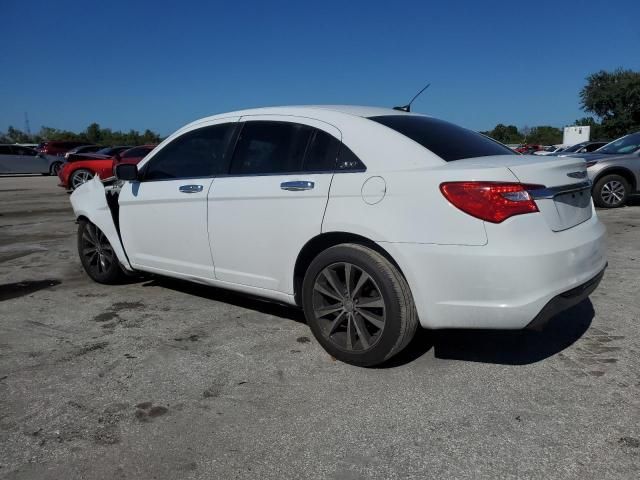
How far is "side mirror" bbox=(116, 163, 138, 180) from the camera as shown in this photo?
4.71m

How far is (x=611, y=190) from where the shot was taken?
36.4 ft

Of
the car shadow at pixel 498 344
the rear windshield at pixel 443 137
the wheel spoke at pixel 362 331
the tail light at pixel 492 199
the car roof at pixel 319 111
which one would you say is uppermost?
the car roof at pixel 319 111

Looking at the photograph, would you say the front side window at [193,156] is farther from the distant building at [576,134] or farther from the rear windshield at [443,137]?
the distant building at [576,134]

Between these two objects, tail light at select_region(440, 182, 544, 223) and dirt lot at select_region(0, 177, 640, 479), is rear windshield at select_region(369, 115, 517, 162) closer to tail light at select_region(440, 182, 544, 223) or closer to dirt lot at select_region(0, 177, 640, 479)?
A: tail light at select_region(440, 182, 544, 223)

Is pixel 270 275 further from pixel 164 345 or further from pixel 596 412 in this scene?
pixel 596 412

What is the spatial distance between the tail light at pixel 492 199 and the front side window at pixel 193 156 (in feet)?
6.35

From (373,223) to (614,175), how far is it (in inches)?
383

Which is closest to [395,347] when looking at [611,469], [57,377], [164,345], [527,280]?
[527,280]

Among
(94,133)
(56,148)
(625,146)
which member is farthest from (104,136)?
(625,146)

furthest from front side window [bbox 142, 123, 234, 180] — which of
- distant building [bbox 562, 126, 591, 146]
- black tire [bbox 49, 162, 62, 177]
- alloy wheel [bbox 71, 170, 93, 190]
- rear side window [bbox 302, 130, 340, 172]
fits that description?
distant building [bbox 562, 126, 591, 146]

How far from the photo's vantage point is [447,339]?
386 cm

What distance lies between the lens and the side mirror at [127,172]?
15.5ft

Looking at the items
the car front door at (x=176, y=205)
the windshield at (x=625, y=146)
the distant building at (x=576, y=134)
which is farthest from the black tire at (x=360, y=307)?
the distant building at (x=576, y=134)

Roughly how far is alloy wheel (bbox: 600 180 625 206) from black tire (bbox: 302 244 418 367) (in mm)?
9637
